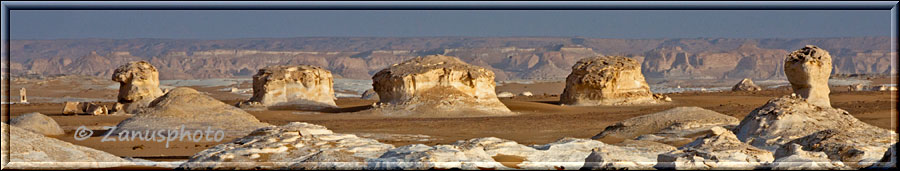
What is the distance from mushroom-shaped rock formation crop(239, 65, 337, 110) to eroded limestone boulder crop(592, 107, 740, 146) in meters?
16.2

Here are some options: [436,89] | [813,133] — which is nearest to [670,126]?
[813,133]

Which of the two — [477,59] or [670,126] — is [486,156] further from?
[477,59]

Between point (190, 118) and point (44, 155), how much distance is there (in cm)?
993

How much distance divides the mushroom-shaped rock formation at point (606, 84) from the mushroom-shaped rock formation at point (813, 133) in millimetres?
20006

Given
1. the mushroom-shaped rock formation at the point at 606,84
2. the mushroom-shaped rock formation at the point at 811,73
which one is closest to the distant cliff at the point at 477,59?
the mushroom-shaped rock formation at the point at 606,84

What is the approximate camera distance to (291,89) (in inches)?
1352

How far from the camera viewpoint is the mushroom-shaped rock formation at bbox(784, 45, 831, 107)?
23500mm

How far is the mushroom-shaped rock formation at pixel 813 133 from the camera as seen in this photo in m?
12.0

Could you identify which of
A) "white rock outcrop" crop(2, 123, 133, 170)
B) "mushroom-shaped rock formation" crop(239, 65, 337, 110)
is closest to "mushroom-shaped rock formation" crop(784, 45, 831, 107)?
"mushroom-shaped rock formation" crop(239, 65, 337, 110)

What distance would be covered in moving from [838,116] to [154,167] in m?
9.64

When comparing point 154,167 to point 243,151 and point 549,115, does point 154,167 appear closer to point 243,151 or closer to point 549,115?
point 243,151

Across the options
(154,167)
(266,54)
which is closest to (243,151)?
(154,167)

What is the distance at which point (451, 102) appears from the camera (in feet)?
102

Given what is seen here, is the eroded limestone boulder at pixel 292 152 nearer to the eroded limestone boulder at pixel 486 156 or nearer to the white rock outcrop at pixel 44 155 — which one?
the eroded limestone boulder at pixel 486 156
